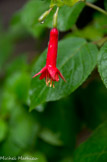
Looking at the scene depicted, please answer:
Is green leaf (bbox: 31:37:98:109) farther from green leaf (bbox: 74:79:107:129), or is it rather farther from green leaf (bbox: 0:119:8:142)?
green leaf (bbox: 0:119:8:142)

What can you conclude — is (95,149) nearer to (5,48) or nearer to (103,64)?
(103,64)

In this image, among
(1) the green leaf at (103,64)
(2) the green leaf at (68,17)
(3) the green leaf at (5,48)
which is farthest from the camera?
(3) the green leaf at (5,48)

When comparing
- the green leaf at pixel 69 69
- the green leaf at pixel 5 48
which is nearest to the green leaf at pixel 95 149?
the green leaf at pixel 69 69

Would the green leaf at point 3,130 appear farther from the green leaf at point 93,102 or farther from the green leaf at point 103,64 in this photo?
the green leaf at point 103,64

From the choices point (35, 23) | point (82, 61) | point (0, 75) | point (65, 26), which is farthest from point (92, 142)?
point (0, 75)

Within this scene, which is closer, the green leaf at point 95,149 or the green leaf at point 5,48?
the green leaf at point 95,149

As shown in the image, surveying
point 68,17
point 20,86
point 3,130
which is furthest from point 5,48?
point 68,17

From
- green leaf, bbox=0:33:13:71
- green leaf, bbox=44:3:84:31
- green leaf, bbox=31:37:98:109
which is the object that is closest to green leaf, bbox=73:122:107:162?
green leaf, bbox=31:37:98:109

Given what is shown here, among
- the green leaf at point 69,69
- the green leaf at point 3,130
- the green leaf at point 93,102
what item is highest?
the green leaf at point 69,69
